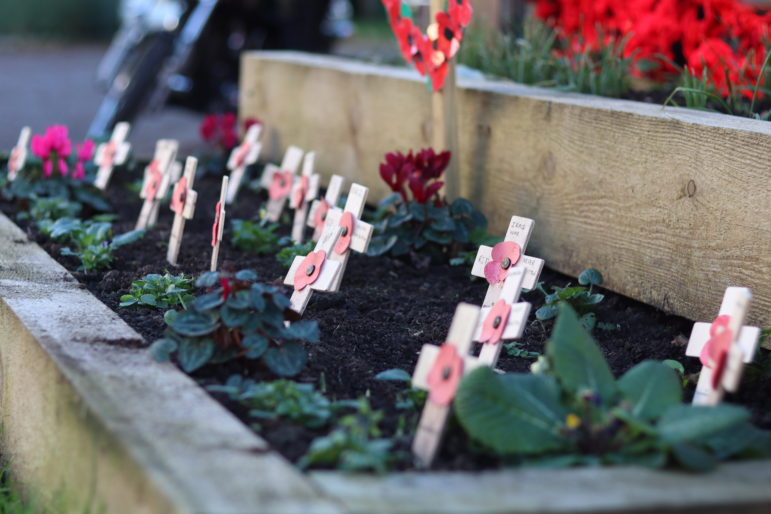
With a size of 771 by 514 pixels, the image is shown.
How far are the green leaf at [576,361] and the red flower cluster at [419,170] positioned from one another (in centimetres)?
133

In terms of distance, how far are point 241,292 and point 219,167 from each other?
8.65 feet

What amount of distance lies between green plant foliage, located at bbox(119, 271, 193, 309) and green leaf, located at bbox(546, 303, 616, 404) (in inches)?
42.4

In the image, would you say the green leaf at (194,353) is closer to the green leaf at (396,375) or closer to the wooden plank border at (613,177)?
the green leaf at (396,375)

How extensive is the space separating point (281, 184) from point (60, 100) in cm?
612

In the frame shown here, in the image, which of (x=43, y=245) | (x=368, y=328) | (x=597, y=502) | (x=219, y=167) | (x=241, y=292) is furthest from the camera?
(x=219, y=167)

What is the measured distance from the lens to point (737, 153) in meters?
2.36

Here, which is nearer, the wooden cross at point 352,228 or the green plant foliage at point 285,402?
the green plant foliage at point 285,402

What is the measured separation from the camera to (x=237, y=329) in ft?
6.61

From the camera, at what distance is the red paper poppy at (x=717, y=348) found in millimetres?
1781

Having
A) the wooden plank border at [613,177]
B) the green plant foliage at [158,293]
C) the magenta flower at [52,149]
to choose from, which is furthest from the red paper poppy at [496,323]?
the magenta flower at [52,149]

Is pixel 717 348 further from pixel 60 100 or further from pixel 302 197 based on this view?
pixel 60 100

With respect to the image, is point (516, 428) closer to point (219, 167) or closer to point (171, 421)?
point (171, 421)

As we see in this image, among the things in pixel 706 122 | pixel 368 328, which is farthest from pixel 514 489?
pixel 706 122

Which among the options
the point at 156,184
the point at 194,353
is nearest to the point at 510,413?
the point at 194,353
